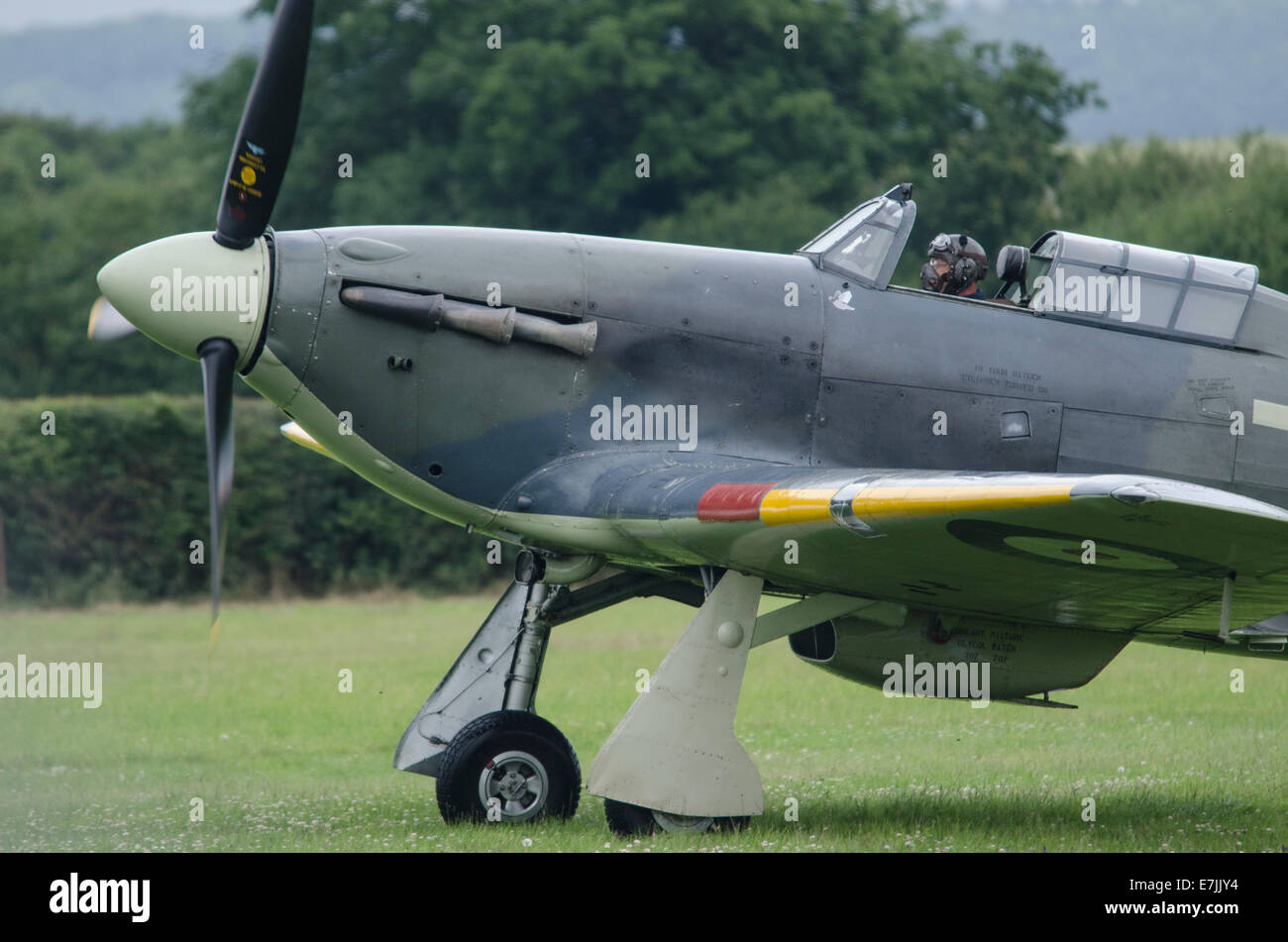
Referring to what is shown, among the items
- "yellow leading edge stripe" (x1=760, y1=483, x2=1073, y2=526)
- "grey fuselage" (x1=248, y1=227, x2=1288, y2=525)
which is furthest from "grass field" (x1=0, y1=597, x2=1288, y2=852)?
"grey fuselage" (x1=248, y1=227, x2=1288, y2=525)

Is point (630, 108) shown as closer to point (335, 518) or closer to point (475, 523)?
point (335, 518)

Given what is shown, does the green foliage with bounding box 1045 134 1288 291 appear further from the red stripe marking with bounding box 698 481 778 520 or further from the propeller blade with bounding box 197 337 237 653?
the propeller blade with bounding box 197 337 237 653

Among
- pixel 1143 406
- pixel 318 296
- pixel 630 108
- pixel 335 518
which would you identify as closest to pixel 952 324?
pixel 1143 406

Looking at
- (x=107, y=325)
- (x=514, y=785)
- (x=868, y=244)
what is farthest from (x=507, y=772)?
(x=107, y=325)

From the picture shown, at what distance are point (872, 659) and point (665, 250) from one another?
9.28 ft

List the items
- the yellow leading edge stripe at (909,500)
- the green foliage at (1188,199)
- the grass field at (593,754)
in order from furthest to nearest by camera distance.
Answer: the green foliage at (1188,199), the grass field at (593,754), the yellow leading edge stripe at (909,500)

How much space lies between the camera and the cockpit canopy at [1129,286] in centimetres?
930

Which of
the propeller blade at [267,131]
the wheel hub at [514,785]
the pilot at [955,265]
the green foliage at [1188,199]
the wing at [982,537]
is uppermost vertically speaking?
the green foliage at [1188,199]

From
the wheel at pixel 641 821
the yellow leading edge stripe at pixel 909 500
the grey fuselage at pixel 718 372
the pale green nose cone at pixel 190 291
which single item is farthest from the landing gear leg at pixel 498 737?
the pale green nose cone at pixel 190 291

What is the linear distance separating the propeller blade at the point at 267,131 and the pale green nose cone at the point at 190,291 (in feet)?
0.51

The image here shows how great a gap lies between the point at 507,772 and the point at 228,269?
3.37 metres

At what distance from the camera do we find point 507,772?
8836 millimetres

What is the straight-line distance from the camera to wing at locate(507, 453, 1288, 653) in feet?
20.7

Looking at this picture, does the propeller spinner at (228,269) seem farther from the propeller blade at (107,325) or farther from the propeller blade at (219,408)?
the propeller blade at (107,325)
